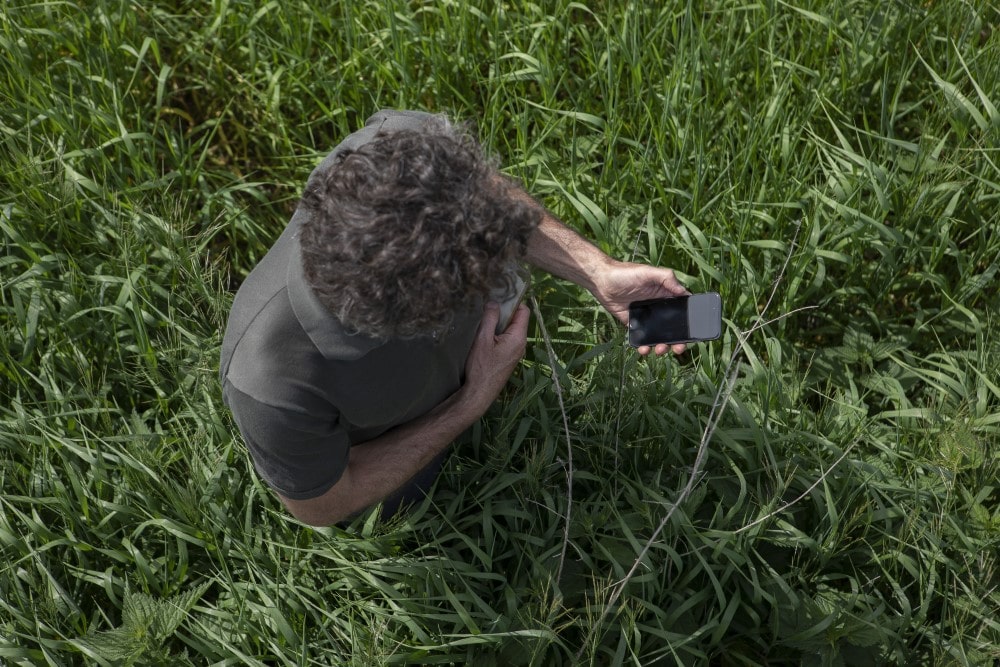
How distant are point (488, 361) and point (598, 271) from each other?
1.33ft

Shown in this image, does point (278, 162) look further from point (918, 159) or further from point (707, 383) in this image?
point (918, 159)

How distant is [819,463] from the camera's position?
2252 millimetres

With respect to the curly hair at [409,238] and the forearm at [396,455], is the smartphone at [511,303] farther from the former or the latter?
the curly hair at [409,238]

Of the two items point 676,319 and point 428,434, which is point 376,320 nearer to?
point 428,434

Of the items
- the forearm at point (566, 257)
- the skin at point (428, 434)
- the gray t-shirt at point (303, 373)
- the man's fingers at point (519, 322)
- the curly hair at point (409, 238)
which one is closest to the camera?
the curly hair at point (409, 238)

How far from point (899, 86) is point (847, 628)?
167 cm

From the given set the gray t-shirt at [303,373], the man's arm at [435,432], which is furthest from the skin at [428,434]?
the gray t-shirt at [303,373]

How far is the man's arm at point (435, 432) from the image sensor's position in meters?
1.97

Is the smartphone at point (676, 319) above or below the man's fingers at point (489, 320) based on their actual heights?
below

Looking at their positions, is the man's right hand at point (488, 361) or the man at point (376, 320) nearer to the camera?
Answer: the man at point (376, 320)

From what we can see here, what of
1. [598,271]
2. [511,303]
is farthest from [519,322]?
[598,271]

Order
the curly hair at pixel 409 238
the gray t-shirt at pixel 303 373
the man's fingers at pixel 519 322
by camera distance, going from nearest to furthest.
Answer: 1. the curly hair at pixel 409 238
2. the gray t-shirt at pixel 303 373
3. the man's fingers at pixel 519 322

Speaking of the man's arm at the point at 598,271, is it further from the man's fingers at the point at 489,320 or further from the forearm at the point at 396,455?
the forearm at the point at 396,455

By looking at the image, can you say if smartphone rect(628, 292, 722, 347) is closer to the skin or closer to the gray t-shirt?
the skin
